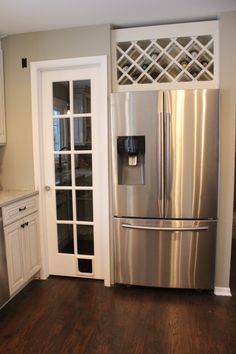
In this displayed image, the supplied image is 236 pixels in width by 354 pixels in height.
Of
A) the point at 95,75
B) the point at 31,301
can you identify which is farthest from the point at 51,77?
the point at 31,301

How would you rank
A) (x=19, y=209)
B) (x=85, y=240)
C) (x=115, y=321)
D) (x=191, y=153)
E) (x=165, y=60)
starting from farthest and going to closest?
(x=85, y=240) → (x=165, y=60) → (x=19, y=209) → (x=191, y=153) → (x=115, y=321)

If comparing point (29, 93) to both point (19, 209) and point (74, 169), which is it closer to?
point (74, 169)

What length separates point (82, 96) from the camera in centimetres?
258

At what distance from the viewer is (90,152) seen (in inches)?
103

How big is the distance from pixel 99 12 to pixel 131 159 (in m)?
1.27

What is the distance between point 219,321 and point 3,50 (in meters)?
3.18

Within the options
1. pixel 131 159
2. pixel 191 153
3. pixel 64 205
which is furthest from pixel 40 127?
pixel 191 153

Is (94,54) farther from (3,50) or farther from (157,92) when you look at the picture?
(3,50)

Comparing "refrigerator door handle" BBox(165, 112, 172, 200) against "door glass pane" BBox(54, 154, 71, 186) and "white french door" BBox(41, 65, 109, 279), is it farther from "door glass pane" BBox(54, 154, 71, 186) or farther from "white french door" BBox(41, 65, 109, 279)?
"door glass pane" BBox(54, 154, 71, 186)

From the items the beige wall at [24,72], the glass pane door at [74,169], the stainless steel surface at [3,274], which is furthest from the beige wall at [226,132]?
the stainless steel surface at [3,274]

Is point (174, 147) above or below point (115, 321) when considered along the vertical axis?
above

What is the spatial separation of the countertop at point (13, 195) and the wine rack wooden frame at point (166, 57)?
132 cm

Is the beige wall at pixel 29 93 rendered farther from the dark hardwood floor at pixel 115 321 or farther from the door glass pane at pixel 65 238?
the door glass pane at pixel 65 238

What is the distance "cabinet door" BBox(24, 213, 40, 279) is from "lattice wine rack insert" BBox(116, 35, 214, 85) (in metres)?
1.61
